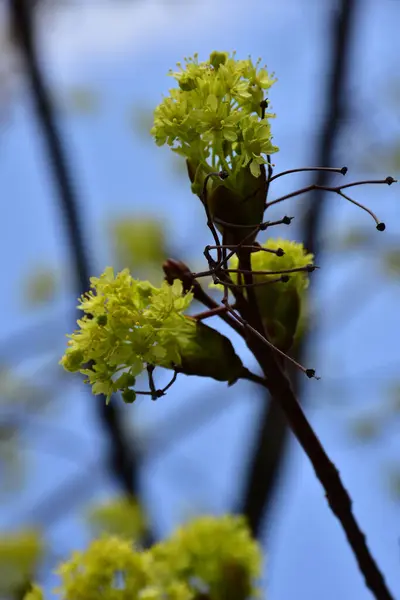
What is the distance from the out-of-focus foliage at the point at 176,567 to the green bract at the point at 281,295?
11.2 inches

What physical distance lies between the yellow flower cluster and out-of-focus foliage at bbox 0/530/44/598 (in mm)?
562

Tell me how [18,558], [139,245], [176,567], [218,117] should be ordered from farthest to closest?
[139,245]
[18,558]
[176,567]
[218,117]

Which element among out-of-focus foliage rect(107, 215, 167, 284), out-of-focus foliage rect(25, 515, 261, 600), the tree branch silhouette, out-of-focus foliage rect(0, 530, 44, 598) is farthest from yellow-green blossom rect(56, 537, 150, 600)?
out-of-focus foliage rect(107, 215, 167, 284)

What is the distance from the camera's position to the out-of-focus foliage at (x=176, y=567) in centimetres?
70

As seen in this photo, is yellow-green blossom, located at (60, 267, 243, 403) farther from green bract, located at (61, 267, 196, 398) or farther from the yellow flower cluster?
the yellow flower cluster


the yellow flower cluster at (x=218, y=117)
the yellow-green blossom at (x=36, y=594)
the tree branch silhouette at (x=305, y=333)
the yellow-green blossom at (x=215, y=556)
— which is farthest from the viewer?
the tree branch silhouette at (x=305, y=333)

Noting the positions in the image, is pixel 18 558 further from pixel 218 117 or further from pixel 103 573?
pixel 218 117

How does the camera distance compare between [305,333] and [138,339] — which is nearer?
[138,339]

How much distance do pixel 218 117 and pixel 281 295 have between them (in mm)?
171

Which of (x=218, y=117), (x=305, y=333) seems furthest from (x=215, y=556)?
(x=305, y=333)

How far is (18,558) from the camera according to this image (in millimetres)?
1062

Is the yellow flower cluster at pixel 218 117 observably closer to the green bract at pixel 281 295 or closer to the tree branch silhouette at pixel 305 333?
the green bract at pixel 281 295

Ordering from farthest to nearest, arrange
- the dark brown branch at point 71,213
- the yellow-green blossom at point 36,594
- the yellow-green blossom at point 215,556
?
the dark brown branch at point 71,213
the yellow-green blossom at point 215,556
the yellow-green blossom at point 36,594

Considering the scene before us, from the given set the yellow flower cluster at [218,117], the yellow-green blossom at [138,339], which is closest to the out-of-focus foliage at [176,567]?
the yellow-green blossom at [138,339]
